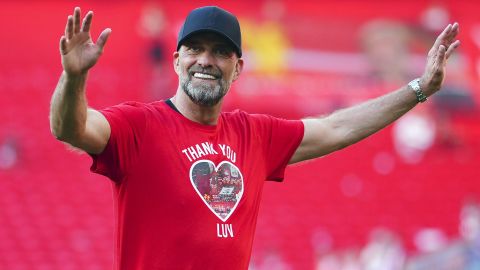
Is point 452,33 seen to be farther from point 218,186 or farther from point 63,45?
point 63,45

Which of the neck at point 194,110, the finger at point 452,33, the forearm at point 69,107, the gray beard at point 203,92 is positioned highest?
the finger at point 452,33

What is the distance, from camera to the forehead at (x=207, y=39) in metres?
3.33

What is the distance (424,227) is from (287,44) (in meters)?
2.97

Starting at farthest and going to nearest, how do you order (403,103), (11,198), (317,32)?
(317,32), (11,198), (403,103)

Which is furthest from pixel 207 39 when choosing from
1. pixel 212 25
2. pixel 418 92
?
pixel 418 92

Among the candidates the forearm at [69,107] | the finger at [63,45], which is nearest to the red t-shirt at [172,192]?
the forearm at [69,107]

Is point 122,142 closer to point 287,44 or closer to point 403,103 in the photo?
point 403,103

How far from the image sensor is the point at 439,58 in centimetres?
366

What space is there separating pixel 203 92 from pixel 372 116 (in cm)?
83

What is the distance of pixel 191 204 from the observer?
3191mm

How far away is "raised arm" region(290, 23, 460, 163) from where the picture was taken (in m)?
3.76

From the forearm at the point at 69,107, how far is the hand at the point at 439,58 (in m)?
1.51

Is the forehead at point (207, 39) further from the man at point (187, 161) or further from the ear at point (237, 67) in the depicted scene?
the ear at point (237, 67)

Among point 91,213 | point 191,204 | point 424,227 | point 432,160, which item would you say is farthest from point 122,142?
point 432,160
